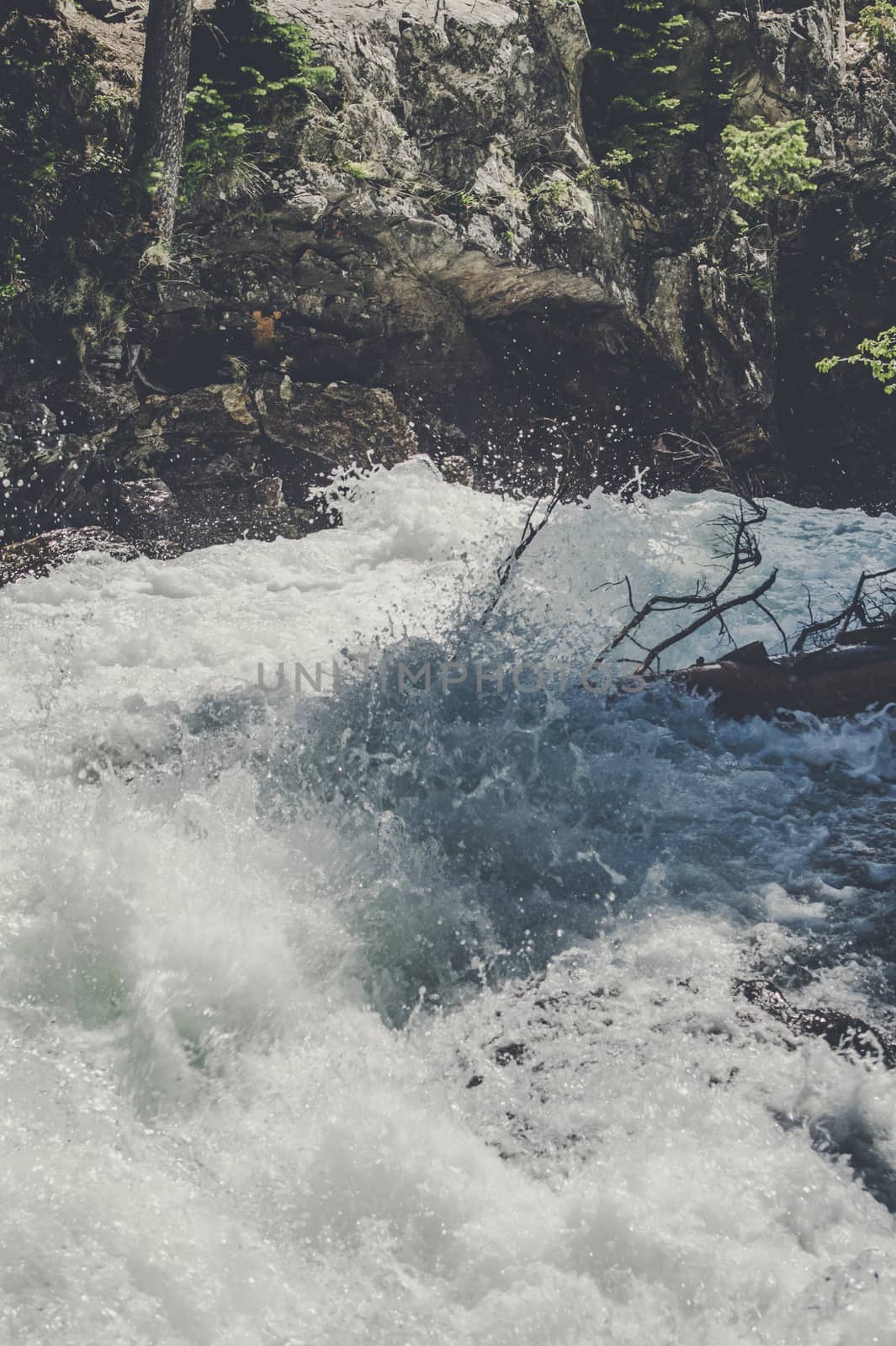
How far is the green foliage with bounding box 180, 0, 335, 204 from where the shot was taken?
1034cm

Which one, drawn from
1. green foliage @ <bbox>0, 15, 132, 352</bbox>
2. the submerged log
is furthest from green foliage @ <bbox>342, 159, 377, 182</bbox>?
the submerged log

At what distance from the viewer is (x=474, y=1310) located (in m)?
2.93

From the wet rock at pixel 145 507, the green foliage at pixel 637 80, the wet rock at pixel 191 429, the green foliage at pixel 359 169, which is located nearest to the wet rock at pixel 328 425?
the wet rock at pixel 191 429

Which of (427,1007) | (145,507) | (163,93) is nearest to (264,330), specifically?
(163,93)

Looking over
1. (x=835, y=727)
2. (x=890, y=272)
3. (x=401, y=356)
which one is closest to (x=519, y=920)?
(x=835, y=727)

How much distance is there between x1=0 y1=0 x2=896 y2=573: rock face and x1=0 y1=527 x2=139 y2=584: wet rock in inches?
9.8

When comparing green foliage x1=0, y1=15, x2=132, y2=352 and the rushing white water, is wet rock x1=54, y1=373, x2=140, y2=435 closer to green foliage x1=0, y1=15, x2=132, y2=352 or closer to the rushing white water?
green foliage x1=0, y1=15, x2=132, y2=352

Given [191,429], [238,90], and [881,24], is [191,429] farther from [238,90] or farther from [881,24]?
[881,24]

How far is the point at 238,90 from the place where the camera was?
34.9 ft

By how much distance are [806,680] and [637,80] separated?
12001 mm

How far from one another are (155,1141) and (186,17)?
11222 mm

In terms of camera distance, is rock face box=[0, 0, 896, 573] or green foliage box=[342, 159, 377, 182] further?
green foliage box=[342, 159, 377, 182]

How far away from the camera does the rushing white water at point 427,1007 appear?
2957 millimetres

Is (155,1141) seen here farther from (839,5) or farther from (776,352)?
(839,5)
